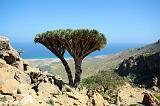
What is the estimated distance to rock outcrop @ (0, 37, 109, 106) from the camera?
40.3ft

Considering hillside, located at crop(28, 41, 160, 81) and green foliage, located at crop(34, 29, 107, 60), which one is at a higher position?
green foliage, located at crop(34, 29, 107, 60)

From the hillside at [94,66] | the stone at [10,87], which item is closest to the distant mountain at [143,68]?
the hillside at [94,66]

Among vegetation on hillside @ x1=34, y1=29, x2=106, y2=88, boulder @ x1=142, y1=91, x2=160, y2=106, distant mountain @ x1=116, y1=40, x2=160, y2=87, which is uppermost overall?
vegetation on hillside @ x1=34, y1=29, x2=106, y2=88

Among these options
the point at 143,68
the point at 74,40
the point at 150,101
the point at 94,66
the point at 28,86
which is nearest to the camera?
the point at 28,86

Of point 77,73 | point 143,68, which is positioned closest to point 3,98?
point 77,73

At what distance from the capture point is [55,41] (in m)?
21.8

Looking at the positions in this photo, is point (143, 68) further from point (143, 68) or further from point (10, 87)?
point (10, 87)

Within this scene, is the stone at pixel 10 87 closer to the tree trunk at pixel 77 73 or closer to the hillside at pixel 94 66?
the tree trunk at pixel 77 73

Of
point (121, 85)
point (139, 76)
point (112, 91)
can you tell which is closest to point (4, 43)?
point (112, 91)

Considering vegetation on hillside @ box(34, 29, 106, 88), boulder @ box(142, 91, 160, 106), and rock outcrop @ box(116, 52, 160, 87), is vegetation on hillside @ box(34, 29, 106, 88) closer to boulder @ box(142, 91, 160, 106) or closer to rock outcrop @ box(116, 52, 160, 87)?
boulder @ box(142, 91, 160, 106)

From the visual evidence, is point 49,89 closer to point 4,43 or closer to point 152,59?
point 4,43

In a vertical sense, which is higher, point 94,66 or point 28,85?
point 94,66

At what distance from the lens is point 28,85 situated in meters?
15.0

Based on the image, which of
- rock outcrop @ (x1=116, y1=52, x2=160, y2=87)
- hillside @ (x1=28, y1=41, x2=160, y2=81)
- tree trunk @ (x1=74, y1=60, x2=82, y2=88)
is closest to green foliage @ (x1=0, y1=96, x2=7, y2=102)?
tree trunk @ (x1=74, y1=60, x2=82, y2=88)
